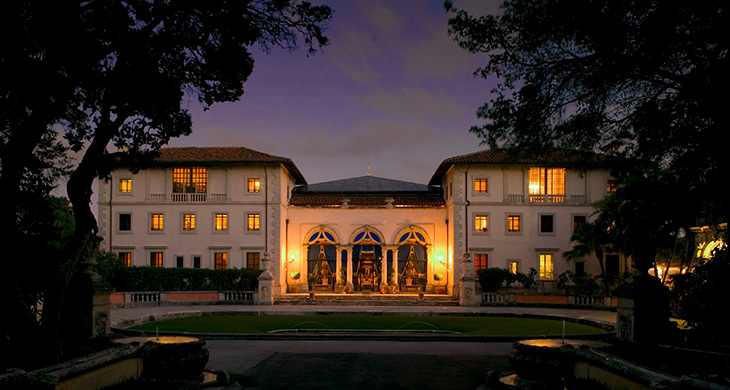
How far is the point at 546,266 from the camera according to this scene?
115 feet

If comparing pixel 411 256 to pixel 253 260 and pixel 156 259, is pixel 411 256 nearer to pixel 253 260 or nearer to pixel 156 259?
pixel 253 260

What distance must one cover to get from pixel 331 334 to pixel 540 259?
71.4ft

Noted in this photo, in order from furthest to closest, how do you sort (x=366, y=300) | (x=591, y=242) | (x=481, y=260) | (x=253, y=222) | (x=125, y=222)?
(x=125, y=222), (x=253, y=222), (x=481, y=260), (x=366, y=300), (x=591, y=242)

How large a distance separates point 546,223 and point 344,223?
39.7ft

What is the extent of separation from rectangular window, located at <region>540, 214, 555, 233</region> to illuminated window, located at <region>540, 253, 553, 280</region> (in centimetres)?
145

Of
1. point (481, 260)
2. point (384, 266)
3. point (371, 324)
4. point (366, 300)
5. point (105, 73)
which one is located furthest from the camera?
point (384, 266)

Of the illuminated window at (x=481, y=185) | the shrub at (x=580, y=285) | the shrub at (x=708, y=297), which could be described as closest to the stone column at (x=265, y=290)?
the illuminated window at (x=481, y=185)

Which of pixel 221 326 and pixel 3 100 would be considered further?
pixel 221 326

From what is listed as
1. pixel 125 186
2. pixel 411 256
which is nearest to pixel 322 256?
pixel 411 256

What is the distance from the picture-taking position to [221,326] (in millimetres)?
19266

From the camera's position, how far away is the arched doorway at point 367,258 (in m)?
36.8

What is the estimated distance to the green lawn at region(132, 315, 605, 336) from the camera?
18.2 m

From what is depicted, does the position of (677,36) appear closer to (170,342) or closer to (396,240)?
(170,342)

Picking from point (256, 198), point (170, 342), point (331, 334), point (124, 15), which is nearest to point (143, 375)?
point (170, 342)
